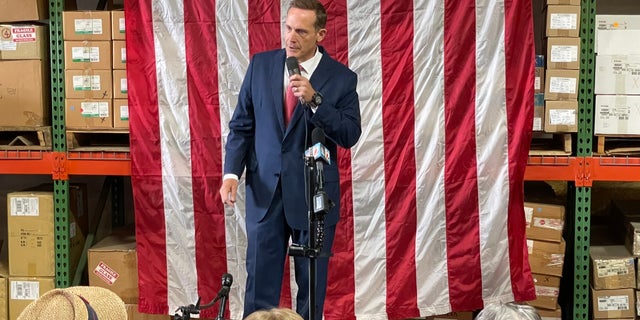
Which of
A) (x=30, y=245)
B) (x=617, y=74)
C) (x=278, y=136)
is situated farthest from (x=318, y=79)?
(x=30, y=245)

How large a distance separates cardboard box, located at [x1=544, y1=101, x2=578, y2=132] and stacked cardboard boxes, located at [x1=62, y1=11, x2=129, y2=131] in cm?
245

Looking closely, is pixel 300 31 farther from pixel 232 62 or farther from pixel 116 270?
pixel 116 270

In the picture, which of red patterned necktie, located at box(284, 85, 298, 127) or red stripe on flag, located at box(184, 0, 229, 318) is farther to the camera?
red stripe on flag, located at box(184, 0, 229, 318)

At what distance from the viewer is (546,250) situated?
15.7 ft

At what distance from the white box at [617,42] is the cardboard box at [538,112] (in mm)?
405

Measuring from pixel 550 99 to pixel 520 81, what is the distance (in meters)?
0.20

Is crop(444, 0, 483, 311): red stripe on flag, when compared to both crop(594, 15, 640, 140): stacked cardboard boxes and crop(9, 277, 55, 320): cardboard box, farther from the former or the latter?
crop(9, 277, 55, 320): cardboard box

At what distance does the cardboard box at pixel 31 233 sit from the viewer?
16.1 ft

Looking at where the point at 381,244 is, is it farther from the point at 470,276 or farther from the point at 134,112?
the point at 134,112

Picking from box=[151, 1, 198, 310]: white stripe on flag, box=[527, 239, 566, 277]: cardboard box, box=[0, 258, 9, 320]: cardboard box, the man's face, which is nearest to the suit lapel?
the man's face

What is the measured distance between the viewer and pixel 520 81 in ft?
15.3

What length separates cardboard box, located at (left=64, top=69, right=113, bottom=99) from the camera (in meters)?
4.81

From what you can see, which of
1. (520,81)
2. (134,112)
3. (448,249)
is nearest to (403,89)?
(520,81)

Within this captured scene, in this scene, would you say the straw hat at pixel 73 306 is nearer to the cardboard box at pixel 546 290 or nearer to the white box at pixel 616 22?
the cardboard box at pixel 546 290
